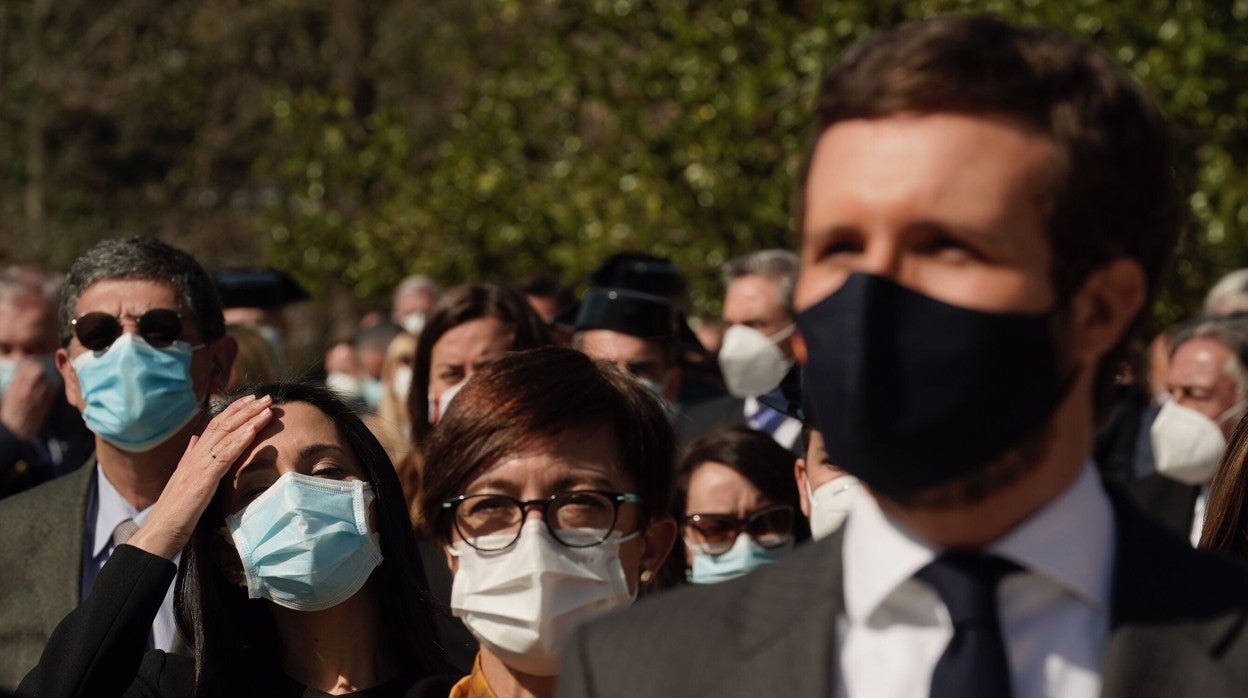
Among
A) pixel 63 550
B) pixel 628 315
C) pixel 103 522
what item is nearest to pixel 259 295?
pixel 628 315

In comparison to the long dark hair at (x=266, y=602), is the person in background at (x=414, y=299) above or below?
below

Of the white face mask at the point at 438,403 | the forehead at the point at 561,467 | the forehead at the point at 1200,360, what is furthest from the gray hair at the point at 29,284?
the forehead at the point at 1200,360

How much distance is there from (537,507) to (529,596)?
7.1 inches

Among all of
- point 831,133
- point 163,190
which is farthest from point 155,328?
point 163,190

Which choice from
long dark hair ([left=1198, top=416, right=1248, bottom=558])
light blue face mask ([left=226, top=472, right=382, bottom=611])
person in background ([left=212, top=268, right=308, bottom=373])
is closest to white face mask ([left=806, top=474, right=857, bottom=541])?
long dark hair ([left=1198, top=416, right=1248, bottom=558])

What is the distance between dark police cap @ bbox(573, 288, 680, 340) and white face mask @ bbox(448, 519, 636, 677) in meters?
3.42

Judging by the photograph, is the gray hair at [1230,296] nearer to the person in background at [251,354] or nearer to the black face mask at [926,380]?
the person in background at [251,354]

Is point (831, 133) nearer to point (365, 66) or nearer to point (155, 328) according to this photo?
point (155, 328)

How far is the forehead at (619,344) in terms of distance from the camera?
664cm

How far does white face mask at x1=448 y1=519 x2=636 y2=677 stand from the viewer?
328 cm

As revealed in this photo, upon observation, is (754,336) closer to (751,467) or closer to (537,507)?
(751,467)

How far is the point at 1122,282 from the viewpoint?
1912mm

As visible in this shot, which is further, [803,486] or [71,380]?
[71,380]

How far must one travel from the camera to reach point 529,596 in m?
3.27
